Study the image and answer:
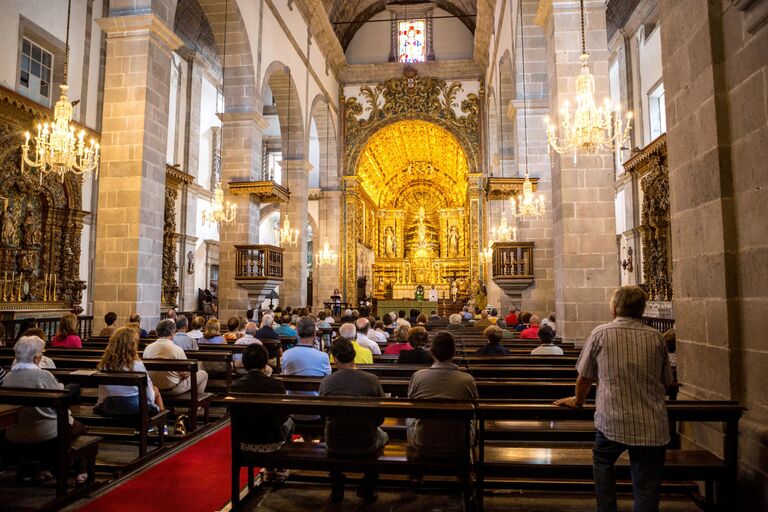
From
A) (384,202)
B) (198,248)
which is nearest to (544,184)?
(198,248)

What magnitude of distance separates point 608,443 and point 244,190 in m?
10.6

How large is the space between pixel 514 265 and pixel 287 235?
263 inches

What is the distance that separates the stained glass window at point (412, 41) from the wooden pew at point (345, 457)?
20892mm

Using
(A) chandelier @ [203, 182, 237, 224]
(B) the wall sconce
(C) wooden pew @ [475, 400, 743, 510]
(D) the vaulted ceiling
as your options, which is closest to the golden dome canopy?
(D) the vaulted ceiling

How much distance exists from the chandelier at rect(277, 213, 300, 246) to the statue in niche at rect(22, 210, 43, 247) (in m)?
5.85

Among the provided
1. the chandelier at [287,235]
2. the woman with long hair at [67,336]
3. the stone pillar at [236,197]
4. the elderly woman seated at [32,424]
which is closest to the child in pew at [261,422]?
the elderly woman seated at [32,424]

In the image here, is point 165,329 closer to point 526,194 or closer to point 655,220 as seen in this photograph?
point 526,194

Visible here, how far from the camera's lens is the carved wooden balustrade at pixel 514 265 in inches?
463

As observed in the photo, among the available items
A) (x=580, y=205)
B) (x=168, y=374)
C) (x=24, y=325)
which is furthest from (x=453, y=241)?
(x=168, y=374)

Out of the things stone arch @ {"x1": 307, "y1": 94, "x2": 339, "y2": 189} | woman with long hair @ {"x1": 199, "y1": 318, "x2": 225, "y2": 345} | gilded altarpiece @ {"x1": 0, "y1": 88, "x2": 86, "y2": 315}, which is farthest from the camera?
stone arch @ {"x1": 307, "y1": 94, "x2": 339, "y2": 189}

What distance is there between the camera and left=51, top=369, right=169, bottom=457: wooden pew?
390cm

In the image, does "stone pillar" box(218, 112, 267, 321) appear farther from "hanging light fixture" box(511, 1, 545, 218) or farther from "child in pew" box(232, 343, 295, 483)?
"child in pew" box(232, 343, 295, 483)

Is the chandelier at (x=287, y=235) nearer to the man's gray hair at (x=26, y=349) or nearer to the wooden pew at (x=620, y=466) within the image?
the man's gray hair at (x=26, y=349)

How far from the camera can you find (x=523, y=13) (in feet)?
38.0
